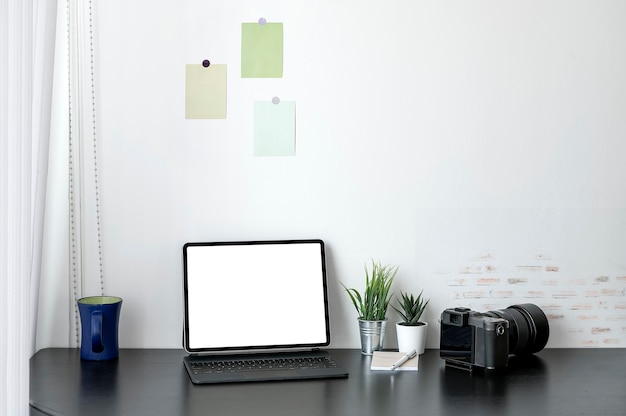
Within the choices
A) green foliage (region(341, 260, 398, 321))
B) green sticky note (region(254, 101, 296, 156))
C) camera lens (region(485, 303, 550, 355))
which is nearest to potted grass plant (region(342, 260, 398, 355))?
green foliage (region(341, 260, 398, 321))

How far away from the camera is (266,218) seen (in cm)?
196

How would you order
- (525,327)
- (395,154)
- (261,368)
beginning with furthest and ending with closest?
(395,154)
(525,327)
(261,368)

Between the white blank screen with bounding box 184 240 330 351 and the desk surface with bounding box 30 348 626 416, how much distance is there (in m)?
0.11

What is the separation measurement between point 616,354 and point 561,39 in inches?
31.8

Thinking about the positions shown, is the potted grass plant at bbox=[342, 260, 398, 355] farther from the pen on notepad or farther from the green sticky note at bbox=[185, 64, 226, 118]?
the green sticky note at bbox=[185, 64, 226, 118]

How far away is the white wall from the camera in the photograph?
6.36ft

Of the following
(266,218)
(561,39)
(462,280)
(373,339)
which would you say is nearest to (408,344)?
(373,339)

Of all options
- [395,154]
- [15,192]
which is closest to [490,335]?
[395,154]

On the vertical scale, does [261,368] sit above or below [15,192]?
below

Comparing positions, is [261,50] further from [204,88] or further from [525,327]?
[525,327]

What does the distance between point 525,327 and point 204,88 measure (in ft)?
3.22

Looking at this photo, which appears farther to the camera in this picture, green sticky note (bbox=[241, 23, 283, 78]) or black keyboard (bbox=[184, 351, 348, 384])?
green sticky note (bbox=[241, 23, 283, 78])

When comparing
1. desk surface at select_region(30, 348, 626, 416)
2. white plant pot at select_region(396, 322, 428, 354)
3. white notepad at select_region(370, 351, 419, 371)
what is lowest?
desk surface at select_region(30, 348, 626, 416)

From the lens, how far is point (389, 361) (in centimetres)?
179
